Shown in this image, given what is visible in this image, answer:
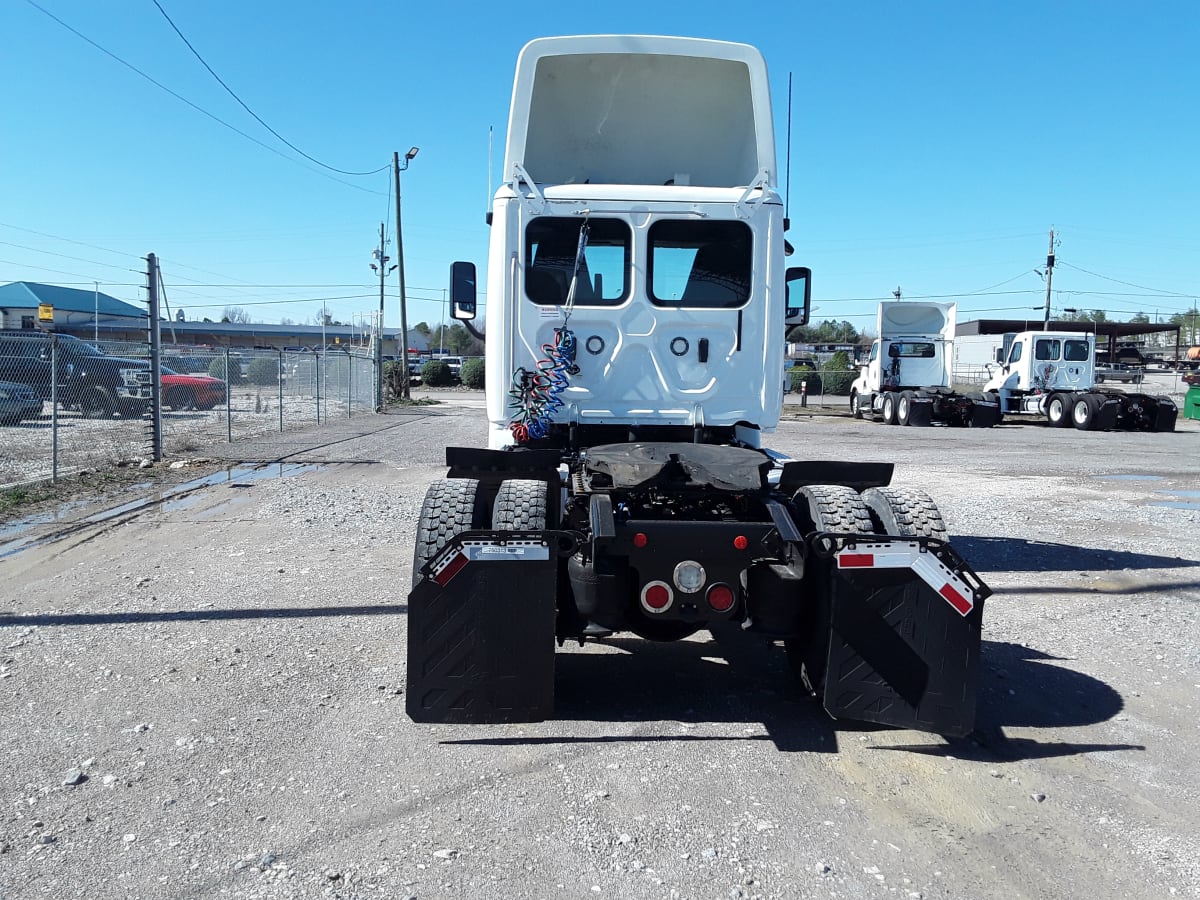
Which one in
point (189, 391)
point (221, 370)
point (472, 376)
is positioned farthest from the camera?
point (472, 376)

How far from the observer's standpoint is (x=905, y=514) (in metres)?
4.70

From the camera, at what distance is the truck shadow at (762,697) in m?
4.37

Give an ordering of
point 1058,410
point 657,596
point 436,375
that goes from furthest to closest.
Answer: point 436,375 < point 1058,410 < point 657,596

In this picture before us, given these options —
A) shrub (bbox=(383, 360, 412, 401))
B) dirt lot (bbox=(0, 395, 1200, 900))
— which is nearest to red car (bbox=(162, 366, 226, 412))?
dirt lot (bbox=(0, 395, 1200, 900))

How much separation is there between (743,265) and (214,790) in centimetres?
440

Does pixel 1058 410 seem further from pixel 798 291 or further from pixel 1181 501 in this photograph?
pixel 798 291

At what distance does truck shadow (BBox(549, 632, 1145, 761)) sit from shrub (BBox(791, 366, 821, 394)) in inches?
1309

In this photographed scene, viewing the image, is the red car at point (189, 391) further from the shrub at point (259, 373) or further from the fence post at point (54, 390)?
the fence post at point (54, 390)

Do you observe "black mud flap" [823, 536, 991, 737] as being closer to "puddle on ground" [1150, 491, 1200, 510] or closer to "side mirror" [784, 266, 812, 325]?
"side mirror" [784, 266, 812, 325]

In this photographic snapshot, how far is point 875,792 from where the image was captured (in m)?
3.85

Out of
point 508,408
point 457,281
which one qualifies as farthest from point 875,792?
point 457,281

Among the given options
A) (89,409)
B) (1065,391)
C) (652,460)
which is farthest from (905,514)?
(1065,391)

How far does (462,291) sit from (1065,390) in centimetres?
2782

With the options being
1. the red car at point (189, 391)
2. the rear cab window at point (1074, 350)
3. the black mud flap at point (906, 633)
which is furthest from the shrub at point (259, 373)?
the rear cab window at point (1074, 350)
